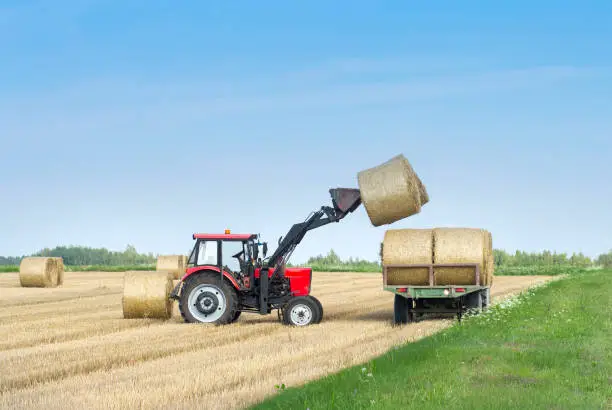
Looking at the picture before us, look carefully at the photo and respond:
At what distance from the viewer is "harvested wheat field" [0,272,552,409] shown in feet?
31.5

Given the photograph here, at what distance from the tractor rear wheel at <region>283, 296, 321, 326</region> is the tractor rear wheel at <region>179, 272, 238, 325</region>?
1153 mm

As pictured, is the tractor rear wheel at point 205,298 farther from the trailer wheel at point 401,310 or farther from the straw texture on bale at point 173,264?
the straw texture on bale at point 173,264

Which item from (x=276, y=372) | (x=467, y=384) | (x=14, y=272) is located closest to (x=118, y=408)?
(x=276, y=372)

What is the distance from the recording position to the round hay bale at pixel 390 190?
16047mm

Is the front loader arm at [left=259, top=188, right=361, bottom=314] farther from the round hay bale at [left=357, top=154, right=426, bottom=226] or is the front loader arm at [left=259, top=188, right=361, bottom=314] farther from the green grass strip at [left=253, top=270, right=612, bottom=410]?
the green grass strip at [left=253, top=270, right=612, bottom=410]

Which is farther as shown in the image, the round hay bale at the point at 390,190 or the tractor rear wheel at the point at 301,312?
the tractor rear wheel at the point at 301,312

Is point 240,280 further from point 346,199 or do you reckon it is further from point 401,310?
point 401,310

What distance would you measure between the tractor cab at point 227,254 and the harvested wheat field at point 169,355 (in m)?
1.12

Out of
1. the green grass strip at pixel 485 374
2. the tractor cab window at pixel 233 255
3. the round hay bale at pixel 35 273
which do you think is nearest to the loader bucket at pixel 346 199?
the tractor cab window at pixel 233 255

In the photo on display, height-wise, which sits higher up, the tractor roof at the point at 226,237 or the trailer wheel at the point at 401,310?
the tractor roof at the point at 226,237

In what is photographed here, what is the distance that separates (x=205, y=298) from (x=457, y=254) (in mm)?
5300

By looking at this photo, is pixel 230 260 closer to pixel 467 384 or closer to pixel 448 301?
pixel 448 301

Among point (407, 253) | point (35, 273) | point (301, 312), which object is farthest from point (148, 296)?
point (35, 273)

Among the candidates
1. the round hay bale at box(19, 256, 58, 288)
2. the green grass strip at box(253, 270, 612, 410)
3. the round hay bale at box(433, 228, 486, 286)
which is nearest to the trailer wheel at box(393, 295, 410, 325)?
the round hay bale at box(433, 228, 486, 286)
